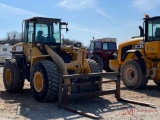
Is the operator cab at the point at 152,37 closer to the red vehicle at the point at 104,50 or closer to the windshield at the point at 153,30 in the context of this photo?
the windshield at the point at 153,30

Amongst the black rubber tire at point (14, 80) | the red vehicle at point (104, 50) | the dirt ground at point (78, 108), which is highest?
the red vehicle at point (104, 50)

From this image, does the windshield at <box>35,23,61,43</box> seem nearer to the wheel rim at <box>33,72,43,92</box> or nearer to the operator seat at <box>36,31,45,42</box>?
the operator seat at <box>36,31,45,42</box>

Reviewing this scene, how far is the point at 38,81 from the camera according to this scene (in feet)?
29.3

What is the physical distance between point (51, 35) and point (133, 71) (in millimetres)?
4301

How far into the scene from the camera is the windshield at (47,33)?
10016 mm

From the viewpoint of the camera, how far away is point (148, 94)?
1091cm

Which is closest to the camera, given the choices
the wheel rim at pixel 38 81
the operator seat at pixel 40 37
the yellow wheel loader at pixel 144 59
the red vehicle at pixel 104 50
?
the wheel rim at pixel 38 81

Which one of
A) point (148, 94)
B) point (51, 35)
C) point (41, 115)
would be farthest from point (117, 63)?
point (41, 115)

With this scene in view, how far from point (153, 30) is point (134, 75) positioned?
2101 mm

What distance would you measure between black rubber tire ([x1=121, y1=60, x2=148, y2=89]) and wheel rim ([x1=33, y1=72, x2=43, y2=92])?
16.1 ft

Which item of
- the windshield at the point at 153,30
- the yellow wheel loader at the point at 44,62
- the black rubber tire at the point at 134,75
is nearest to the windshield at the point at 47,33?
the yellow wheel loader at the point at 44,62

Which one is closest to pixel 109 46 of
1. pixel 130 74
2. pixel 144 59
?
pixel 130 74

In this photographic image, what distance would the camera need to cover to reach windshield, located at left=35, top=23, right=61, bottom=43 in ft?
32.9

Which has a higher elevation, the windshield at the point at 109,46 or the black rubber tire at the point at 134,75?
the windshield at the point at 109,46
